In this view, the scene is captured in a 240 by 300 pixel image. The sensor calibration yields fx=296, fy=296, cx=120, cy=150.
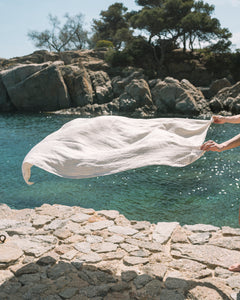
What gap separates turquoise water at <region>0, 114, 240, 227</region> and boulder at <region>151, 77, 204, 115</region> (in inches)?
558

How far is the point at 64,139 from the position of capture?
425 centimetres

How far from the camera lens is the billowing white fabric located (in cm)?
387

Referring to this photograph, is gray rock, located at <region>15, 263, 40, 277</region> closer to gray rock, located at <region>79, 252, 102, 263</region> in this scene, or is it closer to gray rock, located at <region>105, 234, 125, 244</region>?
gray rock, located at <region>79, 252, 102, 263</region>

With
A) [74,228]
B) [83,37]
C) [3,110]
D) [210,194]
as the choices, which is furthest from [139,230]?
[83,37]

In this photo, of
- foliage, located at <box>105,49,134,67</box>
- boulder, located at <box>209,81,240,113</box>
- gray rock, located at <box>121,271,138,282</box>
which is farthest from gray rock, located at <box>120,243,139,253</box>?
foliage, located at <box>105,49,134,67</box>

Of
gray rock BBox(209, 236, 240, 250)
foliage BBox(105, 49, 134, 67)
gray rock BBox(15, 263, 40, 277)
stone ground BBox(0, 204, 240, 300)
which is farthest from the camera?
foliage BBox(105, 49, 134, 67)

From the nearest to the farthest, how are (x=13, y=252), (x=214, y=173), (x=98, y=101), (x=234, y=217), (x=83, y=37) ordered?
(x=13, y=252) < (x=234, y=217) < (x=214, y=173) < (x=98, y=101) < (x=83, y=37)

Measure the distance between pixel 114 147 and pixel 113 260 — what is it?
1904 millimetres

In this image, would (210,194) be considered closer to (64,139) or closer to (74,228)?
(74,228)

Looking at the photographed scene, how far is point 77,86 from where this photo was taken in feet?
112

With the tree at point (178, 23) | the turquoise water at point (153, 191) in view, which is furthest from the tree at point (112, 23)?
the turquoise water at point (153, 191)

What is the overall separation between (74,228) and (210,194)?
5.63 m

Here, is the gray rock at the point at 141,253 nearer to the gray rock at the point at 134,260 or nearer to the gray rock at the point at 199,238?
the gray rock at the point at 134,260

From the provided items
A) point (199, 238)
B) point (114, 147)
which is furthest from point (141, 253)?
point (114, 147)
